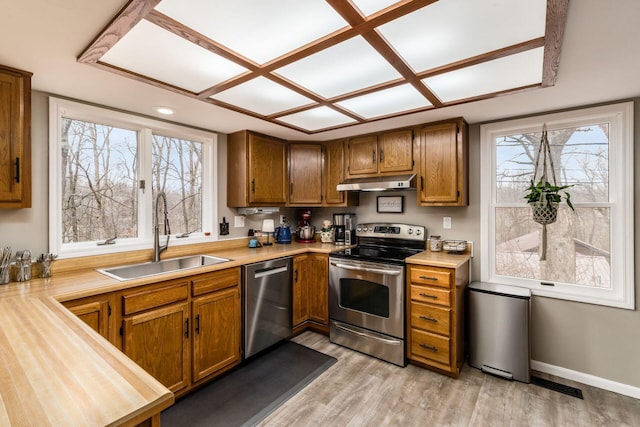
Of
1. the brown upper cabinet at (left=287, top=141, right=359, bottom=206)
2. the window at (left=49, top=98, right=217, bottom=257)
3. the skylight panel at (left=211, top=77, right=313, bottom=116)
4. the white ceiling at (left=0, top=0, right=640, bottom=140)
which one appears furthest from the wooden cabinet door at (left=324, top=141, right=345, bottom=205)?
the window at (left=49, top=98, right=217, bottom=257)

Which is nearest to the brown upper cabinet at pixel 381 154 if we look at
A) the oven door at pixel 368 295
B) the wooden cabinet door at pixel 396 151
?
the wooden cabinet door at pixel 396 151

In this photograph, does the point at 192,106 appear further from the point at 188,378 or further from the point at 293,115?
the point at 188,378

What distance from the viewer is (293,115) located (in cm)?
258

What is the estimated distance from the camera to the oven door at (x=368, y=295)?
2.62 m

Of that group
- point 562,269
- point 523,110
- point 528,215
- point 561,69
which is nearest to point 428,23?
point 561,69

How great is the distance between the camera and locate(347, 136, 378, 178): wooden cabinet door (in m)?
3.19

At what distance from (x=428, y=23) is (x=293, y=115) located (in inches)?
57.7

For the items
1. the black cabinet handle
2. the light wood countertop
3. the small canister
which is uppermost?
the small canister

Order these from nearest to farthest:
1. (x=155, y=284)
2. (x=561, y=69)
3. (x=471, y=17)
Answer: (x=471, y=17) < (x=561, y=69) < (x=155, y=284)

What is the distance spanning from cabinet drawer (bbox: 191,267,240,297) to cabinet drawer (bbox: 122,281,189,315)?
0.27 ft

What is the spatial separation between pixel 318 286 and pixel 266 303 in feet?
2.14

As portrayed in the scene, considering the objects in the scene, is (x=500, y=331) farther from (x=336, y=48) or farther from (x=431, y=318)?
(x=336, y=48)

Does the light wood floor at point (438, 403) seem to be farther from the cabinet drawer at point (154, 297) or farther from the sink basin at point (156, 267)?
the sink basin at point (156, 267)

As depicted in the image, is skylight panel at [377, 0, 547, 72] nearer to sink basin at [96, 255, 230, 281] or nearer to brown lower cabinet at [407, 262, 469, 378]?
brown lower cabinet at [407, 262, 469, 378]
